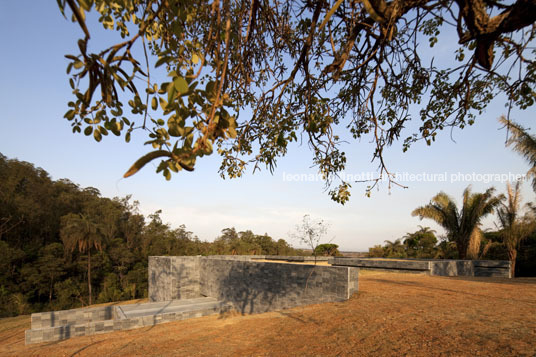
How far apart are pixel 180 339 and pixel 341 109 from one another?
19.3ft

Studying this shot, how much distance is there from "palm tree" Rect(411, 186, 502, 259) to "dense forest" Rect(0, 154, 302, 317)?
1812 centimetres

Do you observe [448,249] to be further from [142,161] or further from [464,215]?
[142,161]

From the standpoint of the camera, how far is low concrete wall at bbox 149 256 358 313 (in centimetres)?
752

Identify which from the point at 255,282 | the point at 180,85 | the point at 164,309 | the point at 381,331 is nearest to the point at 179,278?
the point at 164,309

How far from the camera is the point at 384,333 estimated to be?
453cm

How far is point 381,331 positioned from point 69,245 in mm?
24434

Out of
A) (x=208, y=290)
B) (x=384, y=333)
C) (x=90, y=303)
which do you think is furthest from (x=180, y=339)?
(x=90, y=303)

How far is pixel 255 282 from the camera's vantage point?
10.5 m

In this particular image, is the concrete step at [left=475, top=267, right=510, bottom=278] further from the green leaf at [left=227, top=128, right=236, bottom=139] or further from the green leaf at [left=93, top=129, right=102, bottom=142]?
→ the green leaf at [left=93, top=129, right=102, bottom=142]

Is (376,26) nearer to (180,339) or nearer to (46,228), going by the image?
(180,339)

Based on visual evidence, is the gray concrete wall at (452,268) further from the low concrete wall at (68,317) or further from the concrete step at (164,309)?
the low concrete wall at (68,317)

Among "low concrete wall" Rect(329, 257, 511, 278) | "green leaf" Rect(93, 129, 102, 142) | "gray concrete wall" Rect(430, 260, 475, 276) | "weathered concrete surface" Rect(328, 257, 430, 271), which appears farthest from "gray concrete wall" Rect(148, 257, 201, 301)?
"green leaf" Rect(93, 129, 102, 142)

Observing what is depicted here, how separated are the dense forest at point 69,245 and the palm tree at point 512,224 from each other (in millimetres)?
20525

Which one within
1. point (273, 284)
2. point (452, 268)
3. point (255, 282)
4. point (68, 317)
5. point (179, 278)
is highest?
point (452, 268)
